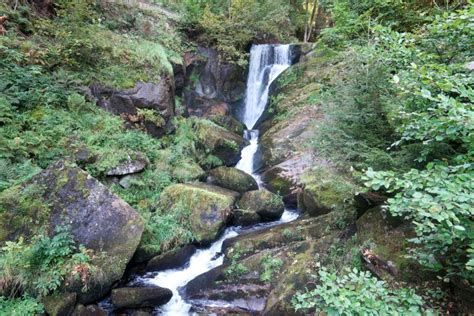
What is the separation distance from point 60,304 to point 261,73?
1264 cm

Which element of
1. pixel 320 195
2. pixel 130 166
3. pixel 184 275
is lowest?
pixel 184 275

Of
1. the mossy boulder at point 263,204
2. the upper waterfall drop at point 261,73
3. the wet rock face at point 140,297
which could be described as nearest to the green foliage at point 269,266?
the wet rock face at point 140,297

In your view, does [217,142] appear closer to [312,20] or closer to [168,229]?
[168,229]

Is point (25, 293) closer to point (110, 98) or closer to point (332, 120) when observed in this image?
point (332, 120)

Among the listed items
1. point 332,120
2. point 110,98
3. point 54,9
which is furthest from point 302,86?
point 54,9

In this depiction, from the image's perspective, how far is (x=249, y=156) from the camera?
11453 millimetres

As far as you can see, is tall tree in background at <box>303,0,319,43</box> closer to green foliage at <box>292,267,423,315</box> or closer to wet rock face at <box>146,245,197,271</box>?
wet rock face at <box>146,245,197,271</box>

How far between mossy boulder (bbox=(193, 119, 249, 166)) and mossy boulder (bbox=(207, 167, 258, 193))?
4.66 feet

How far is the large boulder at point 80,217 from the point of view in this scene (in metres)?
5.40

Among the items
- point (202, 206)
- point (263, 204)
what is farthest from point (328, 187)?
point (202, 206)

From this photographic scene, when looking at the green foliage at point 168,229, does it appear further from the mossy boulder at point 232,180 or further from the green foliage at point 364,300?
the green foliage at point 364,300

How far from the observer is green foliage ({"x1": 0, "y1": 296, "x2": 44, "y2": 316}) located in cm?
451

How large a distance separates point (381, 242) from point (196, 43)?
12613 mm

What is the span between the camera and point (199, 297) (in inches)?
226
